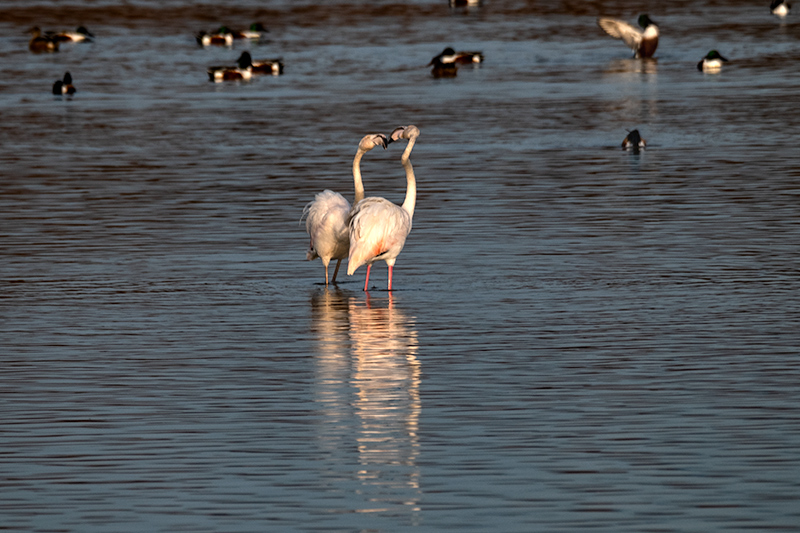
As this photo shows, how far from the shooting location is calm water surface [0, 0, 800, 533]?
887cm

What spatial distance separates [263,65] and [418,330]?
34531 millimetres

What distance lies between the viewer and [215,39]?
202 feet

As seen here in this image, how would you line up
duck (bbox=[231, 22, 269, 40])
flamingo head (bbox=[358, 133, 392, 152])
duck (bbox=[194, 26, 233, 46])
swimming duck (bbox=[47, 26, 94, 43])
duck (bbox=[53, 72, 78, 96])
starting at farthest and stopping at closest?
duck (bbox=[231, 22, 269, 40]) → swimming duck (bbox=[47, 26, 94, 43]) → duck (bbox=[194, 26, 233, 46]) → duck (bbox=[53, 72, 78, 96]) → flamingo head (bbox=[358, 133, 392, 152])

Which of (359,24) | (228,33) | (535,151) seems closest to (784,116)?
(535,151)

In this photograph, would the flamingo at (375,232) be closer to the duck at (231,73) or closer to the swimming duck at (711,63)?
the swimming duck at (711,63)

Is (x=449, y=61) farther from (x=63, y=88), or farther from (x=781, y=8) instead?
(x=781, y=8)

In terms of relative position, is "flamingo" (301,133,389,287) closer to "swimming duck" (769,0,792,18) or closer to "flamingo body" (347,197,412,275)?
"flamingo body" (347,197,412,275)

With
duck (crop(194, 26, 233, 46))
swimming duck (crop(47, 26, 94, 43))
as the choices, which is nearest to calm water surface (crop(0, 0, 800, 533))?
duck (crop(194, 26, 233, 46))

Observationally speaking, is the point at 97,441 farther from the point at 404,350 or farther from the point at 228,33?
the point at 228,33

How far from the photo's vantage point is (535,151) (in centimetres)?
2781

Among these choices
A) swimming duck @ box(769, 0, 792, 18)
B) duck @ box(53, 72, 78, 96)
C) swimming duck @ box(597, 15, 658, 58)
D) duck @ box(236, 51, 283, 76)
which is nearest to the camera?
duck @ box(53, 72, 78, 96)

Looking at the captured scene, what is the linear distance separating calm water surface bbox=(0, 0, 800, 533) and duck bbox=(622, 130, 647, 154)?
283mm

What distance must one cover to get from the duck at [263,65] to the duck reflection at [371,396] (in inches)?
1280

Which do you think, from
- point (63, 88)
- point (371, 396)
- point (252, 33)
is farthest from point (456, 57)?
point (371, 396)
